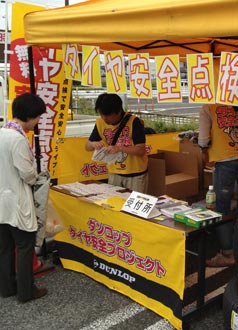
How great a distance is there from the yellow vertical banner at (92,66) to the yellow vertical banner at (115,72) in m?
0.13

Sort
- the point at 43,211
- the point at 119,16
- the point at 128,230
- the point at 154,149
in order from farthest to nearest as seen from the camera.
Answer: the point at 154,149, the point at 43,211, the point at 128,230, the point at 119,16

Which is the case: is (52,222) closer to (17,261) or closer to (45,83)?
(17,261)

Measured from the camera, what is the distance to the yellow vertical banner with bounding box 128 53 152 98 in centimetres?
304

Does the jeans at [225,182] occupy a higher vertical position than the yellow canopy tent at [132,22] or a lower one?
lower

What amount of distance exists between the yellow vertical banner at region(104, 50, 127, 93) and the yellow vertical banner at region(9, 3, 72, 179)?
1214 mm

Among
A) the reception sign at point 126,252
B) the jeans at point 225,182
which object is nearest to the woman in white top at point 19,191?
the reception sign at point 126,252

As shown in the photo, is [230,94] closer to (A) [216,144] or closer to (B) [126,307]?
(A) [216,144]

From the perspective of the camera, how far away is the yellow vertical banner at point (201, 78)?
2719 millimetres

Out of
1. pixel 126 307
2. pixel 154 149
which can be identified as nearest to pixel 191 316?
pixel 126 307

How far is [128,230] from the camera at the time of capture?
318 cm

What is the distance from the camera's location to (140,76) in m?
3.08

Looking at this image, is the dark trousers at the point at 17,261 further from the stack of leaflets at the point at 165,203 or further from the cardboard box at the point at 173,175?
the cardboard box at the point at 173,175

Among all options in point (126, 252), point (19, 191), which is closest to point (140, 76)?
point (19, 191)

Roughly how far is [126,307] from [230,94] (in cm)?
179
